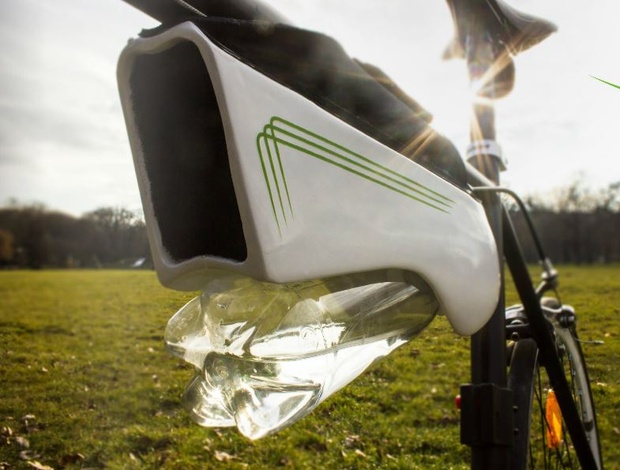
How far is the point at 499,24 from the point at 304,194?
3.53 ft

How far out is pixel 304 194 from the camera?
0.76 m

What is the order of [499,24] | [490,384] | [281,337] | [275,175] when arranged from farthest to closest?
1. [499,24]
2. [490,384]
3. [281,337]
4. [275,175]

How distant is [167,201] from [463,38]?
3.58ft

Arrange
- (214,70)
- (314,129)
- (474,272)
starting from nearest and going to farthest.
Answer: (214,70) < (314,129) < (474,272)

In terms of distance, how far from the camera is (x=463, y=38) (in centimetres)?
155

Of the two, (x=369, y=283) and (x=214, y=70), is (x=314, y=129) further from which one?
(x=369, y=283)

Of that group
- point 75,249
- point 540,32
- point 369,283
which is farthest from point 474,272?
point 75,249

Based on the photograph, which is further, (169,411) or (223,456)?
(169,411)

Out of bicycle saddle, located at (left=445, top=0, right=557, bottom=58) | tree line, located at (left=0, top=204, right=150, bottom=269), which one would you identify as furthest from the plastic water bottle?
bicycle saddle, located at (left=445, top=0, right=557, bottom=58)

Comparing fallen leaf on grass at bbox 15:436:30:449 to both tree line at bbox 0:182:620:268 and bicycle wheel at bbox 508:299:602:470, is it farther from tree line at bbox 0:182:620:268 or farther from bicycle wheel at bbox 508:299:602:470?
bicycle wheel at bbox 508:299:602:470

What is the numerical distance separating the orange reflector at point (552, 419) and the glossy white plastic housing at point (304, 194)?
87 cm

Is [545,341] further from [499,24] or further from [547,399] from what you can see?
[499,24]

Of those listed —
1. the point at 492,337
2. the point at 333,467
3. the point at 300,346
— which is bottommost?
the point at 333,467

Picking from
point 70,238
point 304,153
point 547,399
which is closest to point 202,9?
point 304,153
